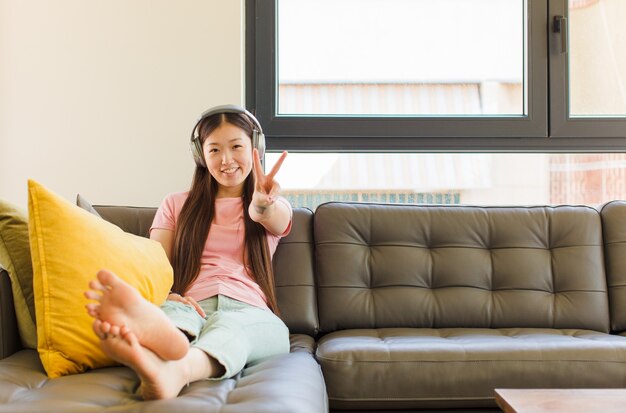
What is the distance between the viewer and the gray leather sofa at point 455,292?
181 centimetres

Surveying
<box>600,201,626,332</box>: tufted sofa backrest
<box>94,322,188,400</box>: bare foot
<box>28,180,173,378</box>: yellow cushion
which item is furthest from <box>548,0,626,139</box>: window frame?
<box>94,322,188,400</box>: bare foot

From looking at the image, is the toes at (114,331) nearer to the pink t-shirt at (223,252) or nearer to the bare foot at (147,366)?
the bare foot at (147,366)

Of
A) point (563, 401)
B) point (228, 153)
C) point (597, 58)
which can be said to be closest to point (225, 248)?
point (228, 153)

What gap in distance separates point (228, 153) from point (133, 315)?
948 mm

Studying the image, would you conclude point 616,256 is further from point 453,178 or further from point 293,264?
point 293,264

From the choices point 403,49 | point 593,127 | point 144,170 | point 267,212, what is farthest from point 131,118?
point 593,127

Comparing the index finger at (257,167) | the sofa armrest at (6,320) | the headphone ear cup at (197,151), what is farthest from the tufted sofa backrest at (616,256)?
the sofa armrest at (6,320)

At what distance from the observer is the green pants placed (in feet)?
4.90

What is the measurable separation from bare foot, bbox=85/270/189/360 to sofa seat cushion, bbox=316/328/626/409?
25.4 inches

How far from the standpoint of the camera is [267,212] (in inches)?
80.0

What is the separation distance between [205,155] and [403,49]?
118 centimetres

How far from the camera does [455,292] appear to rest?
229cm

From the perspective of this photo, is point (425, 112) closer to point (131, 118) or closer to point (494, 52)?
point (494, 52)

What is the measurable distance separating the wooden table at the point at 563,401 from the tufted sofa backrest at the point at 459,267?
2.63 ft
